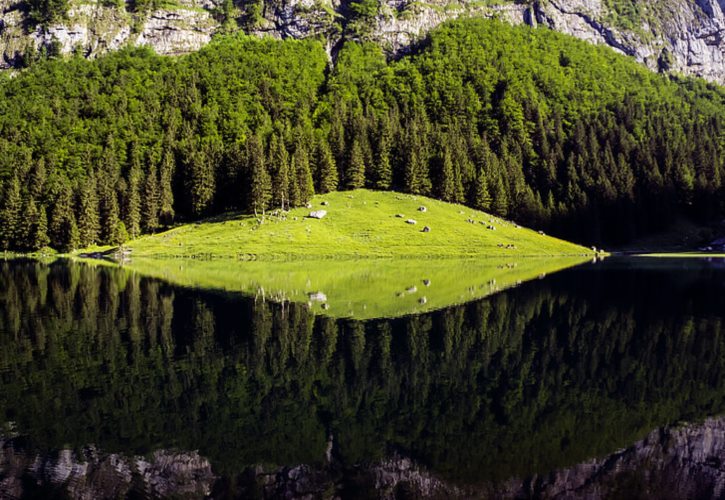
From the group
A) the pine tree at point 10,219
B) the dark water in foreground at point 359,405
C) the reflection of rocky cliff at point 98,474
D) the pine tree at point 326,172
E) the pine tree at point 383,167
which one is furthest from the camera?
the pine tree at point 383,167

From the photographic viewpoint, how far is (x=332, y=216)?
5300 inches

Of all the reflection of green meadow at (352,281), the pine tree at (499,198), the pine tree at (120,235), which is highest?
the pine tree at (499,198)

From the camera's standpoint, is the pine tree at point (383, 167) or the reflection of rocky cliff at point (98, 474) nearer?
the reflection of rocky cliff at point (98, 474)

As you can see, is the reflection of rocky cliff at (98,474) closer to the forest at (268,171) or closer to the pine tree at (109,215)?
the forest at (268,171)

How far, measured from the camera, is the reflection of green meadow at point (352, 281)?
53.5m

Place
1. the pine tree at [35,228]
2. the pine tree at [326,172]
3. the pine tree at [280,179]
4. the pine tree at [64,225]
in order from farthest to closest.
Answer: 1. the pine tree at [326,172]
2. the pine tree at [280,179]
3. the pine tree at [35,228]
4. the pine tree at [64,225]

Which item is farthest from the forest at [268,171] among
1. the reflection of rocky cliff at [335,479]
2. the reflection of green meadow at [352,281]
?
the reflection of rocky cliff at [335,479]

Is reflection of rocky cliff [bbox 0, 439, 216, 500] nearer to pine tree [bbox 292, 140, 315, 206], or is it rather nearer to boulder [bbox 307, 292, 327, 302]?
boulder [bbox 307, 292, 327, 302]

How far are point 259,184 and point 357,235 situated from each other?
26.2 metres

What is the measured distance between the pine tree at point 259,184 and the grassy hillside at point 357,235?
11.9 feet

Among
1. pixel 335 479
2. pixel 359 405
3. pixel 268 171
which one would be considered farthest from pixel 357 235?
pixel 335 479

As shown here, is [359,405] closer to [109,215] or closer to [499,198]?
[109,215]

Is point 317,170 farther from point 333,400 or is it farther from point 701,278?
point 333,400

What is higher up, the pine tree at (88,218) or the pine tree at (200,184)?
the pine tree at (200,184)
